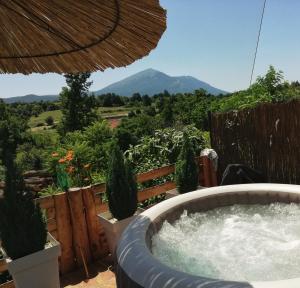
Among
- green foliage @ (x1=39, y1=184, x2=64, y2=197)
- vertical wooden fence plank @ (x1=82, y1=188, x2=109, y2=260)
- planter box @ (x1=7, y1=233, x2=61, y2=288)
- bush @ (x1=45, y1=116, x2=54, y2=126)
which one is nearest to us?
planter box @ (x1=7, y1=233, x2=61, y2=288)

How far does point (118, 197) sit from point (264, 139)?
8.90 feet

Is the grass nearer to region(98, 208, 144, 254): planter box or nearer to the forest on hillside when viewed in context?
the forest on hillside

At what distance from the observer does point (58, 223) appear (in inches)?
158

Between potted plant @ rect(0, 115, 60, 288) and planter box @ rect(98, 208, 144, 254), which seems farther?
planter box @ rect(98, 208, 144, 254)

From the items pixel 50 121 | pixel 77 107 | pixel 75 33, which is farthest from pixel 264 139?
pixel 50 121

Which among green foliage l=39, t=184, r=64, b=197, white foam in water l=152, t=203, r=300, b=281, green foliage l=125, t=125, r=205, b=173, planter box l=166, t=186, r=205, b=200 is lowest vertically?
white foam in water l=152, t=203, r=300, b=281

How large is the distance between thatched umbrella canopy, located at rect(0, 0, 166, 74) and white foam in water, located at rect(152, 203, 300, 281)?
72.4 inches

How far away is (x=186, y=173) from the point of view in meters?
5.11

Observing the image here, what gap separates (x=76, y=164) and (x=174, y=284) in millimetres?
3860

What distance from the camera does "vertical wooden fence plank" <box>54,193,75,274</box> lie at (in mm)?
4016

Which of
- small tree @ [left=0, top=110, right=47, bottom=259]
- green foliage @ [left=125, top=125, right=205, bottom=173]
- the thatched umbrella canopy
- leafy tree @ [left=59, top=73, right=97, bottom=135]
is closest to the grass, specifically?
leafy tree @ [left=59, top=73, right=97, bottom=135]

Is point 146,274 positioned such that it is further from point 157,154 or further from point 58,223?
point 157,154

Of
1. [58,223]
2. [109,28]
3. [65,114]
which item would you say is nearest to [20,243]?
[58,223]

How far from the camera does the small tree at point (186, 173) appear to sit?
510 centimetres
